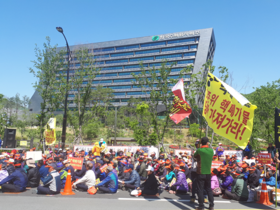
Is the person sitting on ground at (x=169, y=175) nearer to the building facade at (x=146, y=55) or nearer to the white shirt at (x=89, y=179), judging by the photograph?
the white shirt at (x=89, y=179)

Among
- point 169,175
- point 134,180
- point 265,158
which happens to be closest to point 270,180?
point 265,158

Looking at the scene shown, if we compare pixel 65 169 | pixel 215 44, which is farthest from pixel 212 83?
pixel 215 44

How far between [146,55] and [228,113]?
72604 mm

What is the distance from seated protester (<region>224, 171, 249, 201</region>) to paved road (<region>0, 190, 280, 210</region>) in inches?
7.2

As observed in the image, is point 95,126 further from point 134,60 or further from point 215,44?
point 215,44

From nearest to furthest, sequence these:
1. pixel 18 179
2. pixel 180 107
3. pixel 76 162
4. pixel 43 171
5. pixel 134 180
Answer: pixel 18 179 < pixel 43 171 < pixel 134 180 < pixel 76 162 < pixel 180 107

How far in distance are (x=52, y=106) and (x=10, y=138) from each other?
13.9 ft

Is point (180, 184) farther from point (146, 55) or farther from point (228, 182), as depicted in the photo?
point (146, 55)

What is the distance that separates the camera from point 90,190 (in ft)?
24.9

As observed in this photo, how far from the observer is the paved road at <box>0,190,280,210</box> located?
6059 mm

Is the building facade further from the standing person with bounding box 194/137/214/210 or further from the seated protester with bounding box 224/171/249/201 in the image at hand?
the standing person with bounding box 194/137/214/210

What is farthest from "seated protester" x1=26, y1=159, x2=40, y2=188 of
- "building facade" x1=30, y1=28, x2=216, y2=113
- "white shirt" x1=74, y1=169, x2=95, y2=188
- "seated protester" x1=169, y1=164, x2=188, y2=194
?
"building facade" x1=30, y1=28, x2=216, y2=113

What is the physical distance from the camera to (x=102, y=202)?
6.58 metres

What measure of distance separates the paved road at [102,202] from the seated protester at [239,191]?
182 millimetres
